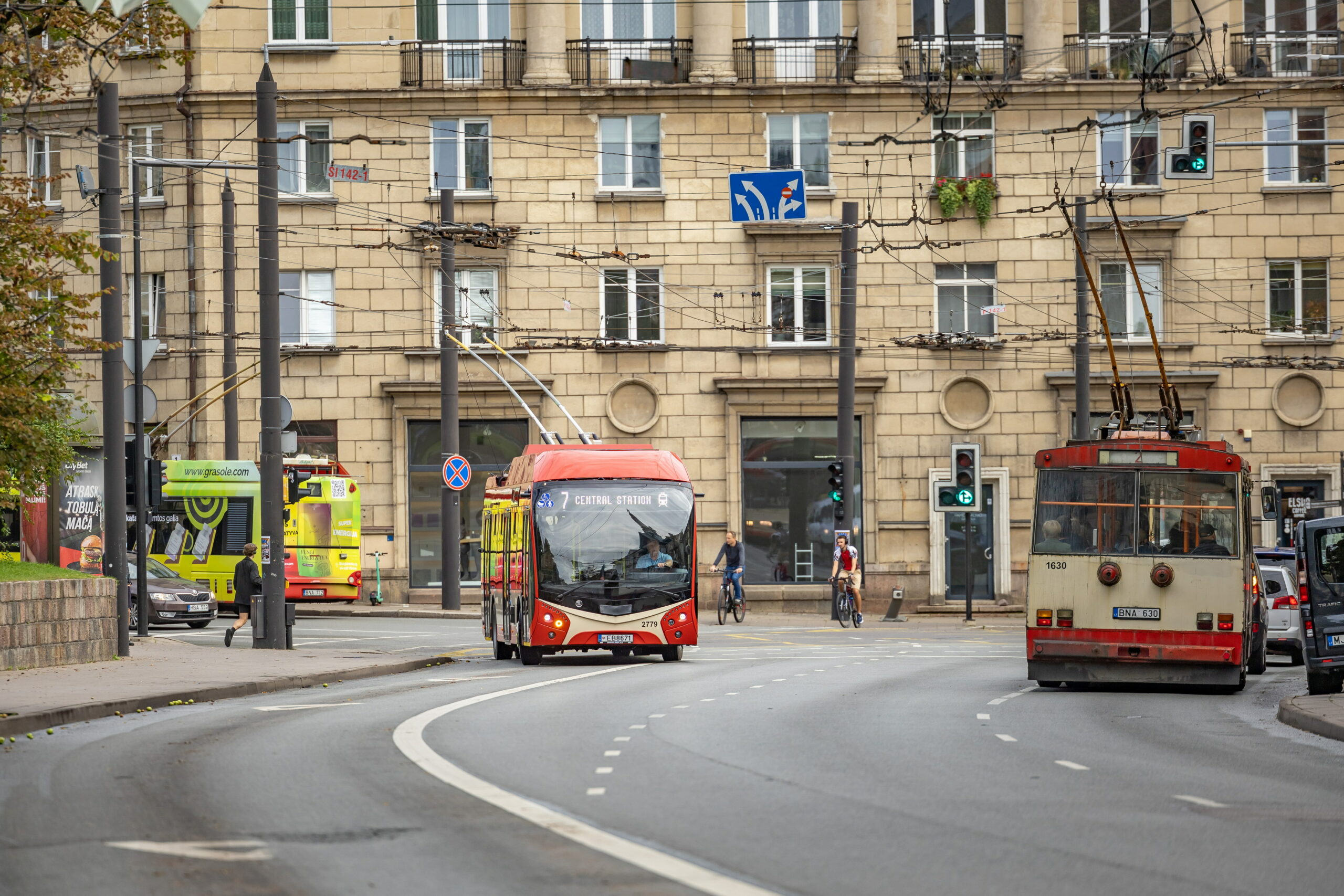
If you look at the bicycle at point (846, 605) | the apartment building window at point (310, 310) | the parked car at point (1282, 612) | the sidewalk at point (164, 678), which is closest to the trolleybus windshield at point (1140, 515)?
the parked car at point (1282, 612)

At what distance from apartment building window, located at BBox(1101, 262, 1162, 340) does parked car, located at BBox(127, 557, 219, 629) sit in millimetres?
19915

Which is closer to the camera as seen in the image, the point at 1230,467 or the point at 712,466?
the point at 1230,467

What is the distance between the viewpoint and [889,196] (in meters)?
42.2

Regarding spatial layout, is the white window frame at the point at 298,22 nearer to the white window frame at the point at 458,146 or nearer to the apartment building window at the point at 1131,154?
the white window frame at the point at 458,146

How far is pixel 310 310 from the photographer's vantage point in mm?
42375

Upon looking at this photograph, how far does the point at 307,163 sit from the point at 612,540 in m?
19.5

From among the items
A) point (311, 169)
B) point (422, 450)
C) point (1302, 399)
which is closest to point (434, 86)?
point (311, 169)

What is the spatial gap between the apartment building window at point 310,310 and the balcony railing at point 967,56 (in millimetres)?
13440

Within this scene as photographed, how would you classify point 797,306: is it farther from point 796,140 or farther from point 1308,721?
point 1308,721

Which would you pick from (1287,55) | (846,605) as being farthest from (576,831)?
(1287,55)

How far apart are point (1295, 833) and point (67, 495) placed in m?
36.6

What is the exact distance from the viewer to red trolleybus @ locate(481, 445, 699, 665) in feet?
83.6

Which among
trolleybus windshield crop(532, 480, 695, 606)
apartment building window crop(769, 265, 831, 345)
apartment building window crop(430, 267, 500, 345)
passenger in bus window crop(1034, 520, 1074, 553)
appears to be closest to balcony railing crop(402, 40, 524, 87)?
apartment building window crop(430, 267, 500, 345)

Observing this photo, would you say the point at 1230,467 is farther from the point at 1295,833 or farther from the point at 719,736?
the point at 1295,833
